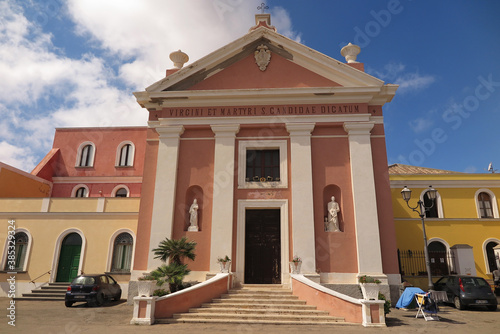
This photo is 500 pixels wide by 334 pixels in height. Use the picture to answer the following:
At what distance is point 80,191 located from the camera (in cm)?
2002

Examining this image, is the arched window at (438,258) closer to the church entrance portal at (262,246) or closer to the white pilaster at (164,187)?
the church entrance portal at (262,246)

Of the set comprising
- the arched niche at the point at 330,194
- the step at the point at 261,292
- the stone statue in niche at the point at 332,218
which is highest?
the arched niche at the point at 330,194

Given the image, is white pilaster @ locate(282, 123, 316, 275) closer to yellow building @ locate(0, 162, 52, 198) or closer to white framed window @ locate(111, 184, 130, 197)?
white framed window @ locate(111, 184, 130, 197)

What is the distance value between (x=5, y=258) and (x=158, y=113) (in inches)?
385

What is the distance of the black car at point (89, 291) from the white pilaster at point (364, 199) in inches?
379

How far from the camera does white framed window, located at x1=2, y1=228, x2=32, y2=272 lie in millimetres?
16087

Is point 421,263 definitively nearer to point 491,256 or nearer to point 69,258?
point 491,256

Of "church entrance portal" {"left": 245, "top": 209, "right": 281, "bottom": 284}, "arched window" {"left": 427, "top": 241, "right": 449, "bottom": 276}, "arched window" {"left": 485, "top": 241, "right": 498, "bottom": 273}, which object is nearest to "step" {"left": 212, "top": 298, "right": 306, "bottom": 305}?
"church entrance portal" {"left": 245, "top": 209, "right": 281, "bottom": 284}

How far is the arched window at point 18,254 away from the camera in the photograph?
16.1 m

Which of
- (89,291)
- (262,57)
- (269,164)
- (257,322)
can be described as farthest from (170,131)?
(257,322)

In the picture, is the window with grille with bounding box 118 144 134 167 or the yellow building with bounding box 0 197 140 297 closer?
the yellow building with bounding box 0 197 140 297

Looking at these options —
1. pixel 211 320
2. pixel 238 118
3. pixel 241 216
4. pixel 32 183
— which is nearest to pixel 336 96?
pixel 238 118

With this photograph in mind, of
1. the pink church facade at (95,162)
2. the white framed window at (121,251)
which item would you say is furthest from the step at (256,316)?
the pink church facade at (95,162)

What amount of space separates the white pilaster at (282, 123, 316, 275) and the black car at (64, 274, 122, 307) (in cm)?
737
